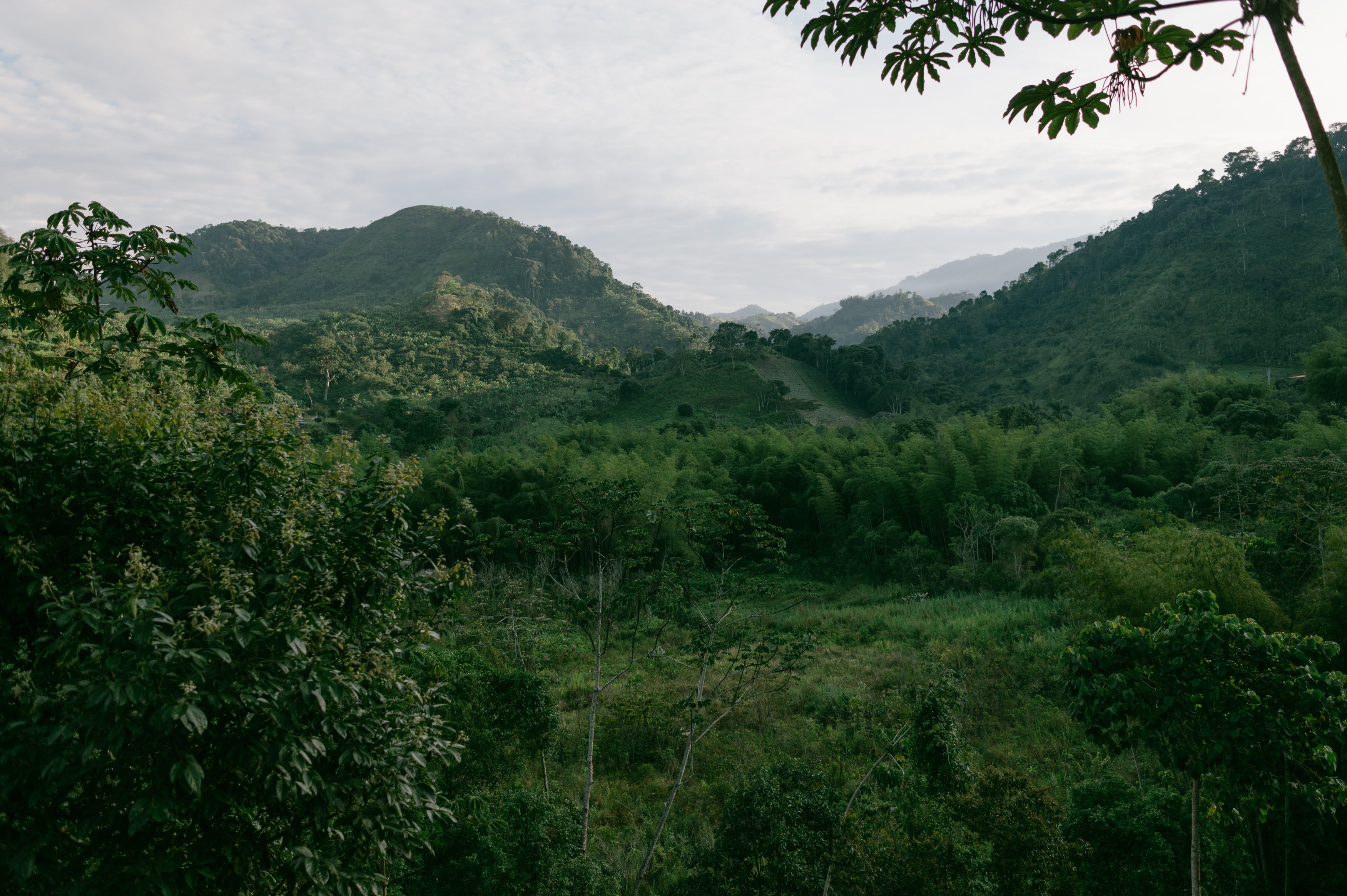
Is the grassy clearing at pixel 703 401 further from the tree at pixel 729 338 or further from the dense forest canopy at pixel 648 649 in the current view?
the dense forest canopy at pixel 648 649

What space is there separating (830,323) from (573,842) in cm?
9187

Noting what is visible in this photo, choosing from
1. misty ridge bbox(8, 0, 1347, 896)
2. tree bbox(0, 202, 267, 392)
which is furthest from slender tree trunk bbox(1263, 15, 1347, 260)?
tree bbox(0, 202, 267, 392)

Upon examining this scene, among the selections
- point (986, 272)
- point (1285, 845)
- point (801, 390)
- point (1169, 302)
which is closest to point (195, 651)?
point (1285, 845)

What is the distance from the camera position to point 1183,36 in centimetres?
155

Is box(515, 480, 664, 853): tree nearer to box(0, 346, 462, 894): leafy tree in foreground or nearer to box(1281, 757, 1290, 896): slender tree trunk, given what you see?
box(0, 346, 462, 894): leafy tree in foreground

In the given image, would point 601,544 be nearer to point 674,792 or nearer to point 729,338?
point 674,792

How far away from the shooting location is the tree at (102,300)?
2.45 meters

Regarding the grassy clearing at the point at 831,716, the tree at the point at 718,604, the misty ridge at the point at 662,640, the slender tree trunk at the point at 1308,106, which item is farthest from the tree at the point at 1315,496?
the slender tree trunk at the point at 1308,106

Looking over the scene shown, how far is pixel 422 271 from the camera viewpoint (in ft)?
213

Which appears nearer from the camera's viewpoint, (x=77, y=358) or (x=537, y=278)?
(x=77, y=358)

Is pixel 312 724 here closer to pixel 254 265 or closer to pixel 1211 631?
pixel 1211 631

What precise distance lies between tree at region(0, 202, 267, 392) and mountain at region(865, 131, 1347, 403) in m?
32.0

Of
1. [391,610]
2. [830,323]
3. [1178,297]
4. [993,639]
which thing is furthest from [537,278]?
[391,610]

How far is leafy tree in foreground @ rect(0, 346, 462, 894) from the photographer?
162 cm
